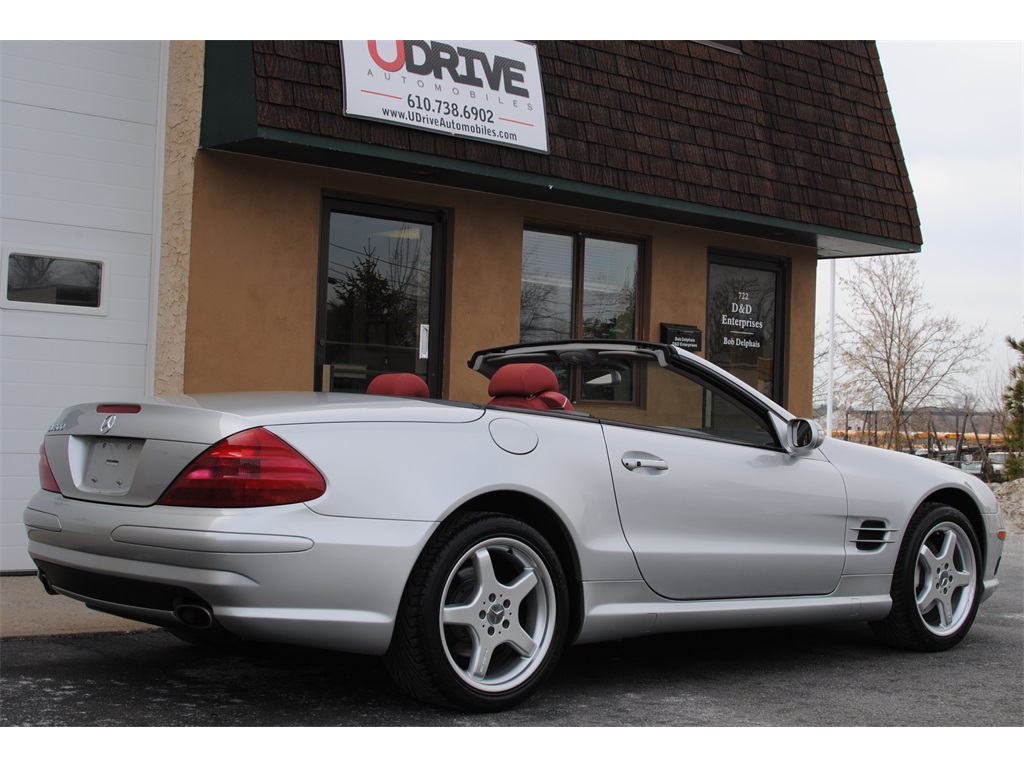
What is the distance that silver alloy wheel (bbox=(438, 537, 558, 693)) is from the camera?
4129 mm

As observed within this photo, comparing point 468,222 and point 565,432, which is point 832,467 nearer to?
point 565,432

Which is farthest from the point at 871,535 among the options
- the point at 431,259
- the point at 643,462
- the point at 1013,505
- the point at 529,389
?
the point at 1013,505

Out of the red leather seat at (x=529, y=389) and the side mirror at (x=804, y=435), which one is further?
the side mirror at (x=804, y=435)

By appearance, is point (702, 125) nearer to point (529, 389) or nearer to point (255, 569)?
point (529, 389)

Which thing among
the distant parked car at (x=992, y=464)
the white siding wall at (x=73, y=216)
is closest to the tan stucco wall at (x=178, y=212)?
the white siding wall at (x=73, y=216)

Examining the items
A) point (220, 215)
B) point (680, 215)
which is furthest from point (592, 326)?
point (220, 215)

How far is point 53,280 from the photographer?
7797mm

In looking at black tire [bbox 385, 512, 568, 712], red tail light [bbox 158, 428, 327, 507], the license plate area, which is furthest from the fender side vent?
the license plate area

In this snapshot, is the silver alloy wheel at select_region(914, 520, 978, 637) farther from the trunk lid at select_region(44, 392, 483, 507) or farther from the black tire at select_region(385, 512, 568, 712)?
the trunk lid at select_region(44, 392, 483, 507)

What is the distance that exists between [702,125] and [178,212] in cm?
452

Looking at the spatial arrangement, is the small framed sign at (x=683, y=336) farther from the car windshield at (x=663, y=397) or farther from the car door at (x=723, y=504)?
the car door at (x=723, y=504)

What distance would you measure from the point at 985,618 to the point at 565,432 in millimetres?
3936

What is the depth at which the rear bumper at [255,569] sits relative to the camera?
3.71 meters

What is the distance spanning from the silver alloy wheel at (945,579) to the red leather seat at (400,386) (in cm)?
270
